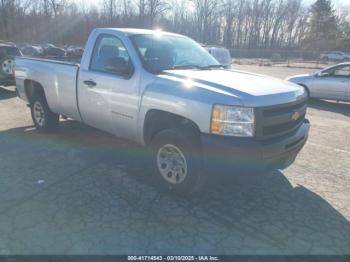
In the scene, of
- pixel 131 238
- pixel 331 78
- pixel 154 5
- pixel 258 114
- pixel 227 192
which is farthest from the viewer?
pixel 154 5

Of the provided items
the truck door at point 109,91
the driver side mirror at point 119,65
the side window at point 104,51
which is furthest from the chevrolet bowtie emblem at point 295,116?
the side window at point 104,51

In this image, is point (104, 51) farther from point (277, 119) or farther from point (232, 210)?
point (232, 210)

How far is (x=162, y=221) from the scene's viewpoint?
3.40 metres

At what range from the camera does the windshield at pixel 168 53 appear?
4.25 m

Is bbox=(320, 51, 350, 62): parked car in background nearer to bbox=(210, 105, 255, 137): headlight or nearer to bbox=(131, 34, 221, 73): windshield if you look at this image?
bbox=(131, 34, 221, 73): windshield

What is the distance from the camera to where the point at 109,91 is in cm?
448

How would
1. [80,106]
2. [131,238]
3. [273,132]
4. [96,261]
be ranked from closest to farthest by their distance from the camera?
1. [96,261]
2. [131,238]
3. [273,132]
4. [80,106]

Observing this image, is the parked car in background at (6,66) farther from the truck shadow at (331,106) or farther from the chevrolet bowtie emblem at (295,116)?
the truck shadow at (331,106)

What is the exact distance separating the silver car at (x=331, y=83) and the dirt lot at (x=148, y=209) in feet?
19.2

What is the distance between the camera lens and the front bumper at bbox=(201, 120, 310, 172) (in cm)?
327

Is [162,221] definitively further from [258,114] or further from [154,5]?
[154,5]

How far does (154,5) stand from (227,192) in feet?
230

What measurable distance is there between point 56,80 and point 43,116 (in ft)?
3.57

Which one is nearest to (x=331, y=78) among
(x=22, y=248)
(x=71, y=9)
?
(x=22, y=248)
